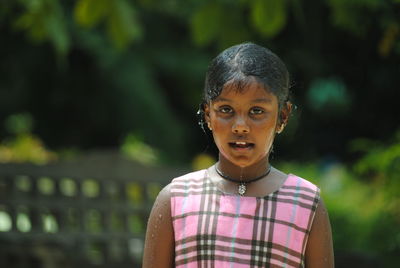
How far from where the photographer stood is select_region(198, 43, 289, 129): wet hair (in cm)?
240

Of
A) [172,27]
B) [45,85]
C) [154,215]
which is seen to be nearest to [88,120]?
[45,85]

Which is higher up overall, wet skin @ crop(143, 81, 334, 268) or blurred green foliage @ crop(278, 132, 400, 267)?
blurred green foliage @ crop(278, 132, 400, 267)

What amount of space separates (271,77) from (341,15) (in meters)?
2.00

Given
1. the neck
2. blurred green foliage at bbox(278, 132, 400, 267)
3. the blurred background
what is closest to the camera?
the neck

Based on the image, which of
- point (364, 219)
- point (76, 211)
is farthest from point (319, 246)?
point (76, 211)

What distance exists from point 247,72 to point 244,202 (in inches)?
14.7

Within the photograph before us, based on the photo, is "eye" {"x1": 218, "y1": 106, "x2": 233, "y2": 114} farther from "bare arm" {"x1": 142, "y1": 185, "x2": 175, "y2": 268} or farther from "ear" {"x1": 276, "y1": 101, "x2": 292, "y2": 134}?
"bare arm" {"x1": 142, "y1": 185, "x2": 175, "y2": 268}

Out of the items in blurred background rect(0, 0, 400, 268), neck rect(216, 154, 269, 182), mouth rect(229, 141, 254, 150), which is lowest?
neck rect(216, 154, 269, 182)

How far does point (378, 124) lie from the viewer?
11.2m

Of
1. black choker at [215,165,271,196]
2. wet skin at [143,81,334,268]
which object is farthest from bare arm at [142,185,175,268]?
black choker at [215,165,271,196]

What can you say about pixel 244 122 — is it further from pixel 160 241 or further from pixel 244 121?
pixel 160 241

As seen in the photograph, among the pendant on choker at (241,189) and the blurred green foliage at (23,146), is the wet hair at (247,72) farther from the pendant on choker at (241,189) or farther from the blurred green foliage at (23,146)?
the blurred green foliage at (23,146)

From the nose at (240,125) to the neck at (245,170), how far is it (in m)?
0.14

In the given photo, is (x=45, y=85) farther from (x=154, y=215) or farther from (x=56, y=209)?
(x=154, y=215)
